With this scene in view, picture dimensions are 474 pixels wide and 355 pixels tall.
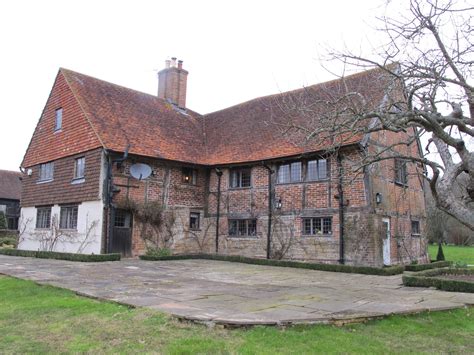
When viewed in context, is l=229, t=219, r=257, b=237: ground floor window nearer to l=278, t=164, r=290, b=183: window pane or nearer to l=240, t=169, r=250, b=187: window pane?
l=240, t=169, r=250, b=187: window pane

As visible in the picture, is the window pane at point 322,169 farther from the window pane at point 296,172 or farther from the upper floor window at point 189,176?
the upper floor window at point 189,176

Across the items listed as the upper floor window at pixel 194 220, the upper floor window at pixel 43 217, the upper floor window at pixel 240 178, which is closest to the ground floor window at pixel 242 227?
the upper floor window at pixel 240 178

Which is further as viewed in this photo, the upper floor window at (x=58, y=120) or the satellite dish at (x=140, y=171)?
the upper floor window at (x=58, y=120)

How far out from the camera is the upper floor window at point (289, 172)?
57.9ft

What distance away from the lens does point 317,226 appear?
16797 mm

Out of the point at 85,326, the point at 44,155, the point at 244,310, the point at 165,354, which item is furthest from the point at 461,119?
the point at 44,155

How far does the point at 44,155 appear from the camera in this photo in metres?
21.8

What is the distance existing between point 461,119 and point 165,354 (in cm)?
542

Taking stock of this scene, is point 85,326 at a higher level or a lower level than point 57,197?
lower

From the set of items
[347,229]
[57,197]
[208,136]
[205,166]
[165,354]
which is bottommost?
[165,354]

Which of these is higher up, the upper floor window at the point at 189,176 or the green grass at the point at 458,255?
the upper floor window at the point at 189,176

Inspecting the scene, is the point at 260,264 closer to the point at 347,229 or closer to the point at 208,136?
the point at 347,229

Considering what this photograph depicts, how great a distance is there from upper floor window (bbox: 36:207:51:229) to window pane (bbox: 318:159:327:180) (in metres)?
13.4

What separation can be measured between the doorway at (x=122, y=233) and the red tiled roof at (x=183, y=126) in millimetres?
2811
